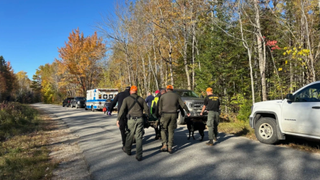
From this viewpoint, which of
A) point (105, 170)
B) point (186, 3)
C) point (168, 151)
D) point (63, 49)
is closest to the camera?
point (105, 170)

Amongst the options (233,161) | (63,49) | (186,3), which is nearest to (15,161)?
(233,161)

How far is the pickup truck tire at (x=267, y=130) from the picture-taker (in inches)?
264

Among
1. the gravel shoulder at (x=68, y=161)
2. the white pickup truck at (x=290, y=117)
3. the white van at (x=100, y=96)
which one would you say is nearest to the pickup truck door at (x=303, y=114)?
the white pickup truck at (x=290, y=117)

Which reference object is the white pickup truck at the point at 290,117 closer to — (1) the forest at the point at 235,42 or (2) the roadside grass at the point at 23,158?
(1) the forest at the point at 235,42

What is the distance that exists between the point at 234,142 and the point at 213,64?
9.17 metres

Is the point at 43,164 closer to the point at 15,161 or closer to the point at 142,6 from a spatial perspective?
the point at 15,161

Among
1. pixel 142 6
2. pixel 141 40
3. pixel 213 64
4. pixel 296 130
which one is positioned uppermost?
pixel 142 6

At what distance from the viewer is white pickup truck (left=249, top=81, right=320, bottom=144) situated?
5.55 meters

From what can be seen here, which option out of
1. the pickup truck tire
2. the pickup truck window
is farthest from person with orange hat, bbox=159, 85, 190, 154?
the pickup truck window

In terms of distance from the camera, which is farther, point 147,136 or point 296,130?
point 147,136

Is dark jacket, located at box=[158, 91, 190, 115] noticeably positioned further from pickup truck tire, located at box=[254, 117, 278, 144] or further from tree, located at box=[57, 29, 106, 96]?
tree, located at box=[57, 29, 106, 96]

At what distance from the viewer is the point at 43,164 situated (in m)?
5.77

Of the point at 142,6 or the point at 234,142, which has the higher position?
the point at 142,6

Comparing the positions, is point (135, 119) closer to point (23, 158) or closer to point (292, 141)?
point (23, 158)
